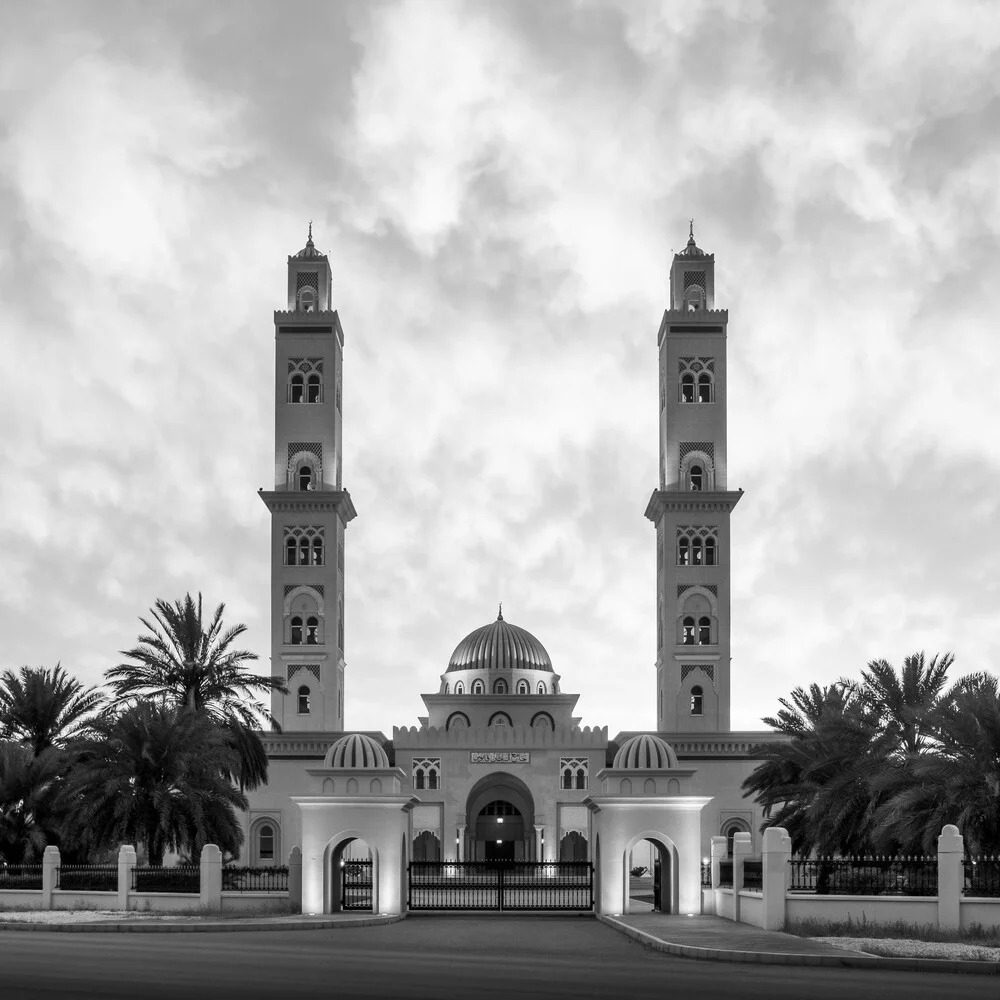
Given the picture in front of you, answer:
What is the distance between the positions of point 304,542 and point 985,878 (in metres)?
36.4

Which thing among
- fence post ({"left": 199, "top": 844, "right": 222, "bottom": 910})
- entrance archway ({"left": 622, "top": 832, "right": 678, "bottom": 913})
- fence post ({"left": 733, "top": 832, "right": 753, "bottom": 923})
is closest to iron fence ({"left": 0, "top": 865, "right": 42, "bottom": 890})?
fence post ({"left": 199, "top": 844, "right": 222, "bottom": 910})

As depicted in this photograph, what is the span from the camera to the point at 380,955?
63.0 ft

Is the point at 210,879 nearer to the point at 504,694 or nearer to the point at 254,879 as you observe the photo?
the point at 254,879

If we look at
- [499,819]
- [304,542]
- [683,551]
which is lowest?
[499,819]

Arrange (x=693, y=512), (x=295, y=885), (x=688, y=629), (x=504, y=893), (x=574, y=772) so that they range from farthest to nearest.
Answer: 1. (x=693, y=512)
2. (x=688, y=629)
3. (x=574, y=772)
4. (x=504, y=893)
5. (x=295, y=885)

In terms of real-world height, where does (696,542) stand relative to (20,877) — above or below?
above

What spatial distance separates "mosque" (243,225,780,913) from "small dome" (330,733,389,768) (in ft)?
69.0

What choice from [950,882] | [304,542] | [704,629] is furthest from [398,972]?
[304,542]

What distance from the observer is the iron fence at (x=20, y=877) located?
32219 millimetres

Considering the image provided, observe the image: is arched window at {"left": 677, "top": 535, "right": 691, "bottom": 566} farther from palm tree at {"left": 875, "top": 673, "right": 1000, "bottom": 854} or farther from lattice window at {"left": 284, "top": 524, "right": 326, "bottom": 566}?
palm tree at {"left": 875, "top": 673, "right": 1000, "bottom": 854}

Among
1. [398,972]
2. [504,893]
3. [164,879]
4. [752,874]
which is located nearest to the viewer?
[398,972]

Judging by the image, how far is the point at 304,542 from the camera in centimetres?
5744

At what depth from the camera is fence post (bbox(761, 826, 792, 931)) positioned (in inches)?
958

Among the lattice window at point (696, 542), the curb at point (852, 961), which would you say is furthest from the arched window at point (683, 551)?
the curb at point (852, 961)
